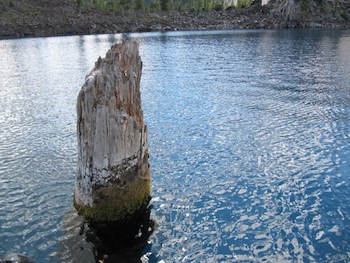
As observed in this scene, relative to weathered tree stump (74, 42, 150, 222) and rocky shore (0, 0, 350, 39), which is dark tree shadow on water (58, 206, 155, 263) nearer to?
weathered tree stump (74, 42, 150, 222)

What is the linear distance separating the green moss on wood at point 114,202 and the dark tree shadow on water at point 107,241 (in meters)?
0.38

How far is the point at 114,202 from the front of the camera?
15.0m

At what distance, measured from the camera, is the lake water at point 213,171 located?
15609mm

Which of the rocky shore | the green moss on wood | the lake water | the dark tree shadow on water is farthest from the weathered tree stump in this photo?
the rocky shore

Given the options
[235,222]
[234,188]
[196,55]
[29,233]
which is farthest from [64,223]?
[196,55]

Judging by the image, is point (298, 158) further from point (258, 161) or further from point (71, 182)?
point (71, 182)

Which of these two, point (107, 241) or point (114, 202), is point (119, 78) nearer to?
point (114, 202)

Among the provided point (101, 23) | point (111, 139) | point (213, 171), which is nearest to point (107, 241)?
point (111, 139)

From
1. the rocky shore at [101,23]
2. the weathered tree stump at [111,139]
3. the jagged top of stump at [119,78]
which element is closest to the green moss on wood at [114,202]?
the weathered tree stump at [111,139]

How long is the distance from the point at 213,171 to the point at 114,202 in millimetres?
9636

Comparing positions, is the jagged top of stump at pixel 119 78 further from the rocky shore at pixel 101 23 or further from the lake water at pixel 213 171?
the rocky shore at pixel 101 23

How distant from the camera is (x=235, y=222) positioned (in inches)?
682

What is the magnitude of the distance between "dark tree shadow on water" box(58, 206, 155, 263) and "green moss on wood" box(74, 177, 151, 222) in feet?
1.24

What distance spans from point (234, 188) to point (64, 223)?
10.1 m
